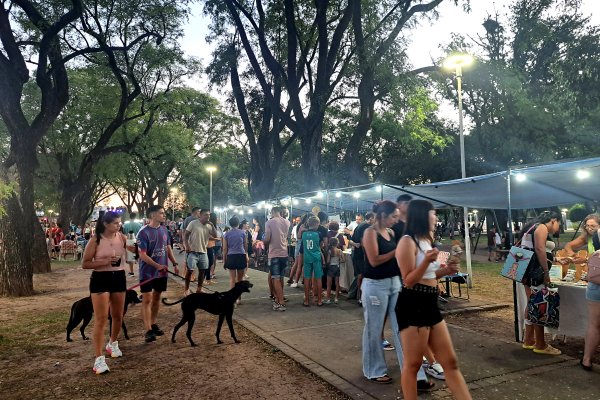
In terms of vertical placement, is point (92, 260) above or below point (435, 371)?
above

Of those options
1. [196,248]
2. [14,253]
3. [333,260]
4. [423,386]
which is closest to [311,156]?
[196,248]

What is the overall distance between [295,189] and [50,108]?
87.3ft

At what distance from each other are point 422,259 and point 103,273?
138 inches

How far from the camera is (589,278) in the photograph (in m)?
4.33

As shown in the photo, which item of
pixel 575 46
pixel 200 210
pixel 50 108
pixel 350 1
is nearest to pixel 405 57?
pixel 350 1

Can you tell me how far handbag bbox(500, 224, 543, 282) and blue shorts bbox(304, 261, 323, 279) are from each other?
129 inches

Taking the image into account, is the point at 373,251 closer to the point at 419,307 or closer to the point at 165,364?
the point at 419,307

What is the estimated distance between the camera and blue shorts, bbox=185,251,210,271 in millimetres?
8719

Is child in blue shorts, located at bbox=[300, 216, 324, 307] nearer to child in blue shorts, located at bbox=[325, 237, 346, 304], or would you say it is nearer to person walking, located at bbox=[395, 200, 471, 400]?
child in blue shorts, located at bbox=[325, 237, 346, 304]

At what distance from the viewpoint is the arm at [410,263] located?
2883 mm

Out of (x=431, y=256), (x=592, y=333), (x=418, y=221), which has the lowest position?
(x=592, y=333)

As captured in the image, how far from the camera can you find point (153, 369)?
4.82 m

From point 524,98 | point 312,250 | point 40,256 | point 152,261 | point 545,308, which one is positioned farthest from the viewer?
point 524,98

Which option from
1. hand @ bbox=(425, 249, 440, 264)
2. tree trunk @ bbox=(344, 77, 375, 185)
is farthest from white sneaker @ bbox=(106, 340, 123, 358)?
tree trunk @ bbox=(344, 77, 375, 185)
